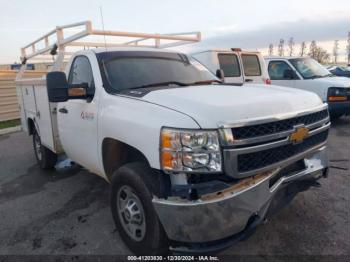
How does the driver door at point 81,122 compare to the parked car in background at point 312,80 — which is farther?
the parked car in background at point 312,80

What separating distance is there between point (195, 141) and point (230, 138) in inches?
9.7

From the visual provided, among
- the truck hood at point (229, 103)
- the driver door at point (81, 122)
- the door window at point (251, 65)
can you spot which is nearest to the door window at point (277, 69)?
the door window at point (251, 65)

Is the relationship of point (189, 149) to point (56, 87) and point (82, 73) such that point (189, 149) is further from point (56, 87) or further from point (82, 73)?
point (82, 73)

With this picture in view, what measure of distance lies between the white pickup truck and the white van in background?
457 centimetres

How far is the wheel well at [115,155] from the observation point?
2902 millimetres

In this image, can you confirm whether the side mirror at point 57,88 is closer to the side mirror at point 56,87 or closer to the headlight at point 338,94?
the side mirror at point 56,87

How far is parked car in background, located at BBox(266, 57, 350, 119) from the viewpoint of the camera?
7965 millimetres

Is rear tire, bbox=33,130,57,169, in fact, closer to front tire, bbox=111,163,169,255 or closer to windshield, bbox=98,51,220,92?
windshield, bbox=98,51,220,92

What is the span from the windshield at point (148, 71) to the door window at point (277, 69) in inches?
234

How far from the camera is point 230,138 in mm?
2129

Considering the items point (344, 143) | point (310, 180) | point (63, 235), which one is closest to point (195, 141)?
point (310, 180)

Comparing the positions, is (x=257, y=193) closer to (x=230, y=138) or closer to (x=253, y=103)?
(x=230, y=138)

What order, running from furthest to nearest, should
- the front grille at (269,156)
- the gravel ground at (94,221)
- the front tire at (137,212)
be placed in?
the gravel ground at (94,221) → the front tire at (137,212) → the front grille at (269,156)

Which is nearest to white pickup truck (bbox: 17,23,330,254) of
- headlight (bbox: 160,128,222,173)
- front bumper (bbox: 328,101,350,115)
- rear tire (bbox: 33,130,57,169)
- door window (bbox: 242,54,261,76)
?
headlight (bbox: 160,128,222,173)
